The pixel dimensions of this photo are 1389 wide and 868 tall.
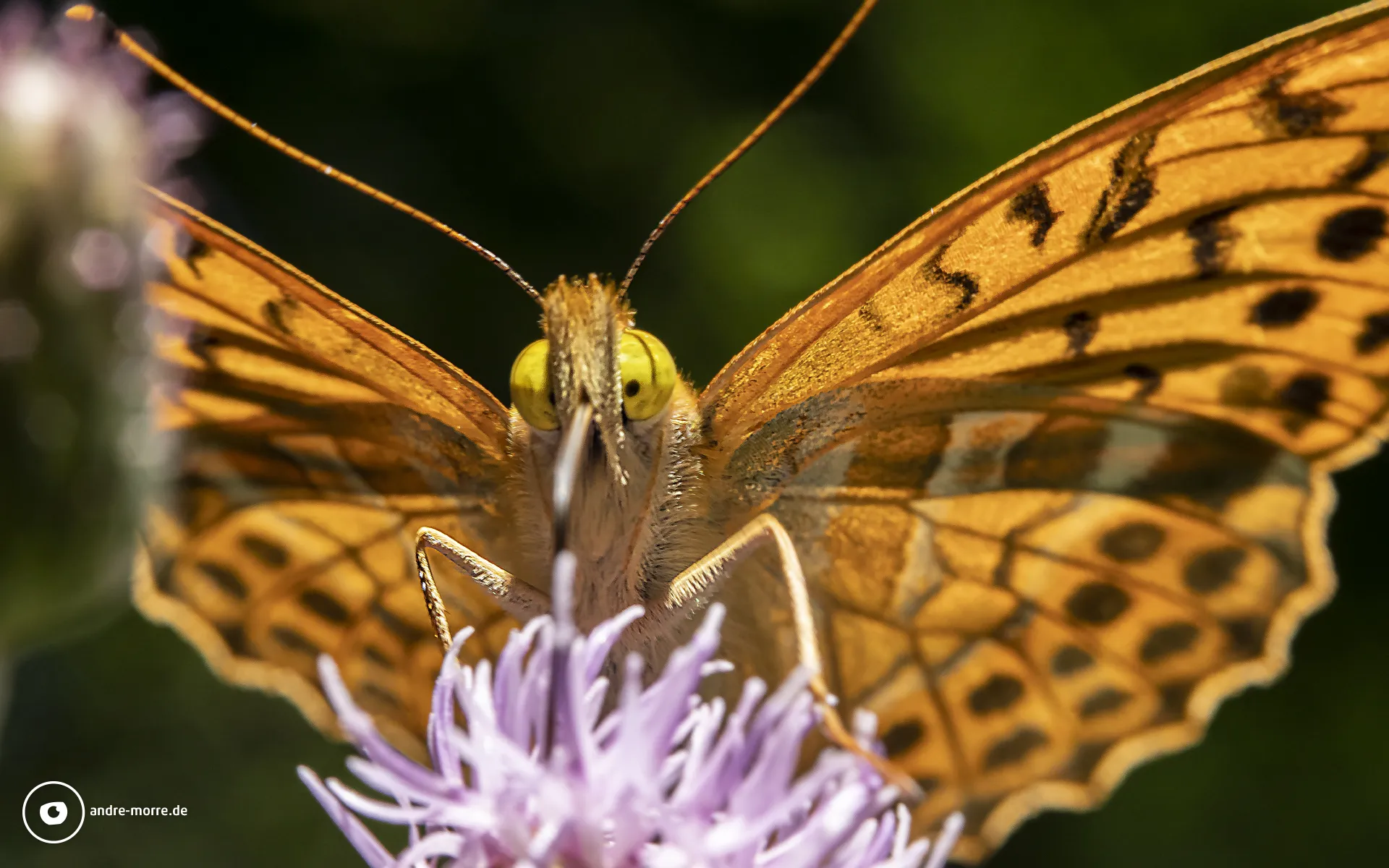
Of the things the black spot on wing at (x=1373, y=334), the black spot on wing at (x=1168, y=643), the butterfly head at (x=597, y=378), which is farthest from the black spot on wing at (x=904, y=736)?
the black spot on wing at (x=1373, y=334)

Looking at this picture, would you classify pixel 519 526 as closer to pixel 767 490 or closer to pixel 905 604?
pixel 767 490

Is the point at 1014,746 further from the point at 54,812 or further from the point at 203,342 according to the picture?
the point at 54,812

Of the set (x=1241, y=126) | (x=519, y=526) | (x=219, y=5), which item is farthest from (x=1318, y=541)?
(x=219, y=5)

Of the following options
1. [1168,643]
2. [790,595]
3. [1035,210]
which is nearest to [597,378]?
[790,595]

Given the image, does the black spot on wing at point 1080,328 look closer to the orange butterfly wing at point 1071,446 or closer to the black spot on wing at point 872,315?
the orange butterfly wing at point 1071,446

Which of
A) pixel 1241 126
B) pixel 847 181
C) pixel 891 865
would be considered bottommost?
pixel 891 865

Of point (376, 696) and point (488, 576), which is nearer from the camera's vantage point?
point (488, 576)
